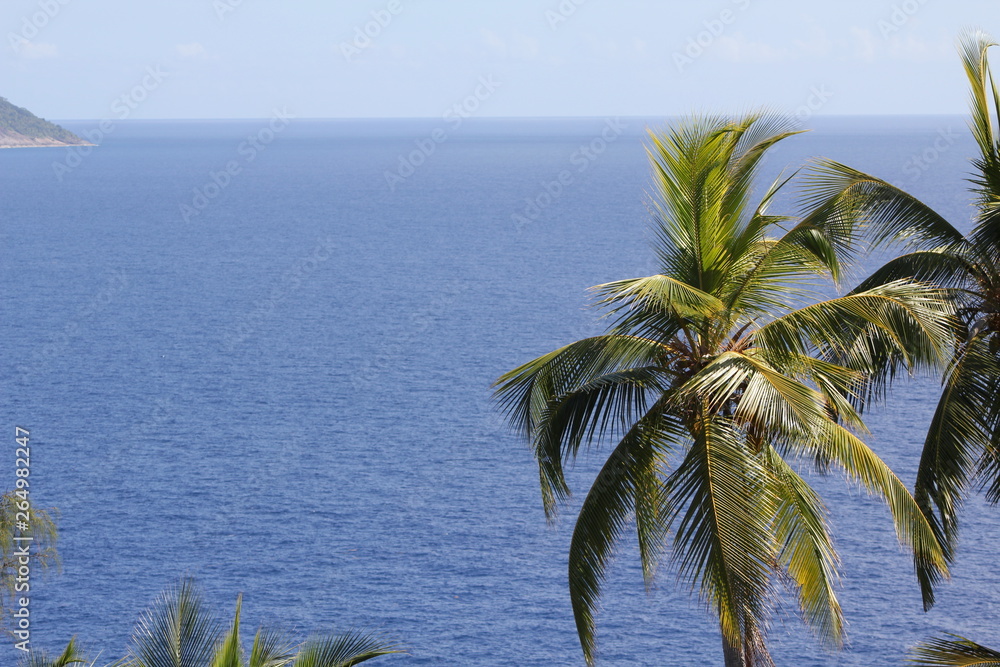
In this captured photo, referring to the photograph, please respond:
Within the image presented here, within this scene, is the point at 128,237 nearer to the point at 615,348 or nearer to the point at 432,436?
the point at 432,436

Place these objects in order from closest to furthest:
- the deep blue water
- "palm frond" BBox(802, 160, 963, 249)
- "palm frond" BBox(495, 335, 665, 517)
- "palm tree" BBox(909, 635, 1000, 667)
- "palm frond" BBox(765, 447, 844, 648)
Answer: "palm tree" BBox(909, 635, 1000, 667) < "palm frond" BBox(765, 447, 844, 648) < "palm frond" BBox(495, 335, 665, 517) < "palm frond" BBox(802, 160, 963, 249) < the deep blue water

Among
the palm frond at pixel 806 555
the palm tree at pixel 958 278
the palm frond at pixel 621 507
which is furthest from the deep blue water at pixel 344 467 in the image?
the palm frond at pixel 806 555

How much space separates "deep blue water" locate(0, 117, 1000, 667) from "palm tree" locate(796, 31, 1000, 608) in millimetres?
22935

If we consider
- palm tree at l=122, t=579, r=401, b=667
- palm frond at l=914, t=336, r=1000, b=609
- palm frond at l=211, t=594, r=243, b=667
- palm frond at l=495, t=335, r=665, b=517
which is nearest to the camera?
palm frond at l=211, t=594, r=243, b=667

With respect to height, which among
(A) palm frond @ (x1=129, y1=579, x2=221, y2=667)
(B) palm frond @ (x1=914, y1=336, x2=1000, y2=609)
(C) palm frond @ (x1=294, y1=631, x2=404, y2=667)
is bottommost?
(C) palm frond @ (x1=294, y1=631, x2=404, y2=667)

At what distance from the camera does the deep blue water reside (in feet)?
128

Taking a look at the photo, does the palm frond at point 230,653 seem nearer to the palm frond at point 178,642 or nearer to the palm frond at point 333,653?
the palm frond at point 333,653

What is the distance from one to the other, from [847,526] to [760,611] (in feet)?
119

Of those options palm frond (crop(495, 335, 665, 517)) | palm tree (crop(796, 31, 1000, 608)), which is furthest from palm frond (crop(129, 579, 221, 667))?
palm tree (crop(796, 31, 1000, 608))

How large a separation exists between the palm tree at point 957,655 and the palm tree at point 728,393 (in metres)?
1.04

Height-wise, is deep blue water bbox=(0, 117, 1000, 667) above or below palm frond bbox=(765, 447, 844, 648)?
above

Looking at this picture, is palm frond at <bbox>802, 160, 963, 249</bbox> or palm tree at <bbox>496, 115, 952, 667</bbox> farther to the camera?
palm frond at <bbox>802, 160, 963, 249</bbox>

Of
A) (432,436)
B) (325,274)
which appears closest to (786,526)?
(432,436)

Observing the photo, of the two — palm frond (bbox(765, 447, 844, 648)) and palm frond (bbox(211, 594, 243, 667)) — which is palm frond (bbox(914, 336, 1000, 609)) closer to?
palm frond (bbox(765, 447, 844, 648))
